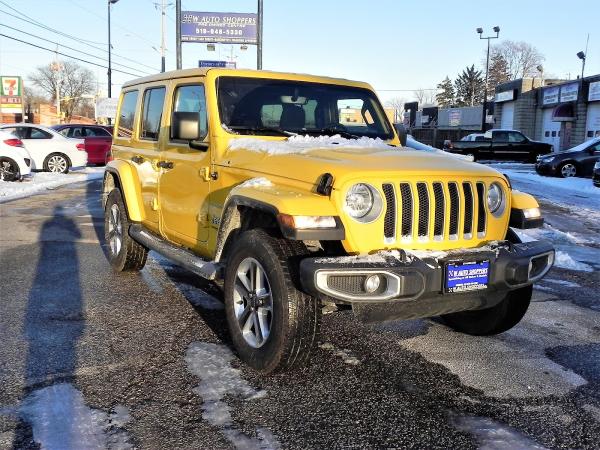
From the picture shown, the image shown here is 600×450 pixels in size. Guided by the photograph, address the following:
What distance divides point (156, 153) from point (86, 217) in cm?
559

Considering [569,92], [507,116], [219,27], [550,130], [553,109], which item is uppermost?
[219,27]

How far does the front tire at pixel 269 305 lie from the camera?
3383 mm

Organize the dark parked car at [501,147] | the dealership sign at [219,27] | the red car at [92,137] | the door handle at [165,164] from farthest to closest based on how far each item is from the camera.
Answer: the dark parked car at [501,147] < the dealership sign at [219,27] < the red car at [92,137] < the door handle at [165,164]

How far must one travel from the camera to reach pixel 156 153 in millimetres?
5422

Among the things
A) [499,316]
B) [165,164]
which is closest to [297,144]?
[165,164]

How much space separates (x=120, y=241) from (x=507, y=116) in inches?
1666

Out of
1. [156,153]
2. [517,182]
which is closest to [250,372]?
[156,153]

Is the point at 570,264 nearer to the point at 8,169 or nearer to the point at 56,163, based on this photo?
the point at 8,169

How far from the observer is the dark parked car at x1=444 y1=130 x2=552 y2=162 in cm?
2866

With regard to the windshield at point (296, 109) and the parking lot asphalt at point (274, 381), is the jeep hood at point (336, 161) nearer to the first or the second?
the windshield at point (296, 109)

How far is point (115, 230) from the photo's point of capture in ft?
21.4

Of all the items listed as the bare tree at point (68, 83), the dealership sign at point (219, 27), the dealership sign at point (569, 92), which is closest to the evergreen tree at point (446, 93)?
the bare tree at point (68, 83)

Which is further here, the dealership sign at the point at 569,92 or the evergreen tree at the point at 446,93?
the evergreen tree at the point at 446,93

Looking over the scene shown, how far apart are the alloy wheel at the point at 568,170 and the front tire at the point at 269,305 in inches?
729
